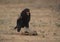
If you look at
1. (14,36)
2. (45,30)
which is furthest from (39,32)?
(14,36)

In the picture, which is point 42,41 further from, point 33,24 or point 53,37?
point 33,24

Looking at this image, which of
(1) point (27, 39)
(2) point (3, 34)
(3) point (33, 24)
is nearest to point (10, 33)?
(2) point (3, 34)

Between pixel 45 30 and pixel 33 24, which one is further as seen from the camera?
pixel 33 24

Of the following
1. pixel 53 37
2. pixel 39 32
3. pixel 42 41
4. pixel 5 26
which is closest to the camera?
pixel 42 41

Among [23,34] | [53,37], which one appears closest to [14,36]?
[23,34]

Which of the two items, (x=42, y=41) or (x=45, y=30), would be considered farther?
(x=45, y=30)

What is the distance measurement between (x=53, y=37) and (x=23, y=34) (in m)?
1.16

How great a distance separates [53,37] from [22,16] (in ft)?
4.49

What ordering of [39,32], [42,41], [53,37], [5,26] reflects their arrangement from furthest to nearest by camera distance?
[5,26] < [39,32] < [53,37] < [42,41]

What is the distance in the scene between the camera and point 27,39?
40.9ft

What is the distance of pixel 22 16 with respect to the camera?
43.1 feet

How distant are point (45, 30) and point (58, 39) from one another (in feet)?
5.73

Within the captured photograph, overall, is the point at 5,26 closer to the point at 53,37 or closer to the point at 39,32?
the point at 39,32

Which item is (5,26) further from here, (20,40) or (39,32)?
(20,40)
